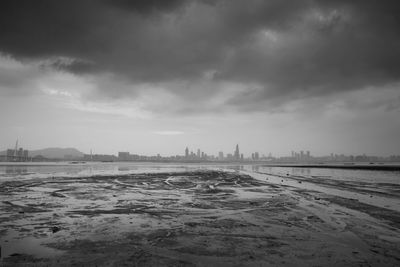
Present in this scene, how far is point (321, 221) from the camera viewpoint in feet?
33.8

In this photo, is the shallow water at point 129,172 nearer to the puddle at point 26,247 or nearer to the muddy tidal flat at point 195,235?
the muddy tidal flat at point 195,235

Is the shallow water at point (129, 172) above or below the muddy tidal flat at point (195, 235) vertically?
below

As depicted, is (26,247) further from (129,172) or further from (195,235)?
(129,172)

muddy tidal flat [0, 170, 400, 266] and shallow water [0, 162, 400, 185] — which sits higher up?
muddy tidal flat [0, 170, 400, 266]

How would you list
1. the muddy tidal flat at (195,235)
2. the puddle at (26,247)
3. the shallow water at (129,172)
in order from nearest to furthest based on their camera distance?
the muddy tidal flat at (195,235) → the puddle at (26,247) → the shallow water at (129,172)

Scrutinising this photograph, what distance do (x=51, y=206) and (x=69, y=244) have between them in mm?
7198

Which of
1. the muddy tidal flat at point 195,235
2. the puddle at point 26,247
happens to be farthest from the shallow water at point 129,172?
the puddle at point 26,247

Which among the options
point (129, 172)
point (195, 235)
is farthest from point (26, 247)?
point (129, 172)

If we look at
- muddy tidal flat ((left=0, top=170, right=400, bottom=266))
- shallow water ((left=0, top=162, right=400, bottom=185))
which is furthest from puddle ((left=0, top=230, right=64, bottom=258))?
shallow water ((left=0, top=162, right=400, bottom=185))

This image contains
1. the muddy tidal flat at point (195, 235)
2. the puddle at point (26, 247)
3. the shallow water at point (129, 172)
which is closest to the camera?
the muddy tidal flat at point (195, 235)

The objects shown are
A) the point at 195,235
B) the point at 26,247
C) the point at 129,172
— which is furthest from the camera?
the point at 129,172

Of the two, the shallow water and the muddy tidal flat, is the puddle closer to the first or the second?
the muddy tidal flat

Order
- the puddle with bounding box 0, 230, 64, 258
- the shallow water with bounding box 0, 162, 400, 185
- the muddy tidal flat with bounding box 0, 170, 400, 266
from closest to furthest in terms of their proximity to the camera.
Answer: the muddy tidal flat with bounding box 0, 170, 400, 266, the puddle with bounding box 0, 230, 64, 258, the shallow water with bounding box 0, 162, 400, 185

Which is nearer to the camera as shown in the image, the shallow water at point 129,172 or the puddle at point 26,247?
the puddle at point 26,247
